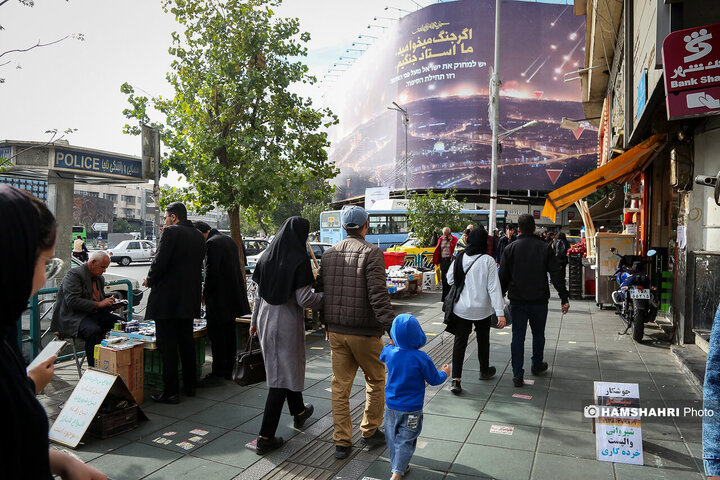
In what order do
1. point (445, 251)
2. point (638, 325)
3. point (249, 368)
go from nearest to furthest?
1. point (249, 368)
2. point (638, 325)
3. point (445, 251)

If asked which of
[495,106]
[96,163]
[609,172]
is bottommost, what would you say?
[96,163]

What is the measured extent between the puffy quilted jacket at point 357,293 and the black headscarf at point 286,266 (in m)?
0.25

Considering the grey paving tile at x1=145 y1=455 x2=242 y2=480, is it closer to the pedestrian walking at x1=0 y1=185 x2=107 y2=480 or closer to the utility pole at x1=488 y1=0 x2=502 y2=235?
the pedestrian walking at x1=0 y1=185 x2=107 y2=480

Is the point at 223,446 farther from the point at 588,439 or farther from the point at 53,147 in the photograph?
the point at 53,147

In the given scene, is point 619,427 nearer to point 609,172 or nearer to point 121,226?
point 609,172

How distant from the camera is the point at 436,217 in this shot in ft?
67.8

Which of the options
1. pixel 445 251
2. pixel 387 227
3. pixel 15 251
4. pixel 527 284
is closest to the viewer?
pixel 15 251

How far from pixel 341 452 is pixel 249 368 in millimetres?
1126

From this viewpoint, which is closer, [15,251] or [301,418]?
[15,251]

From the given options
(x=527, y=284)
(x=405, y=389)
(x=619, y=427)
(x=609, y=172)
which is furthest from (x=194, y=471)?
(x=609, y=172)

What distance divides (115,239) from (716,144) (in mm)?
52960

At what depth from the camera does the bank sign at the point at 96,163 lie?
7.02 m

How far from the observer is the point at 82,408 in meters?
4.16

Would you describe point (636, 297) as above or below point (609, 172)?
below
